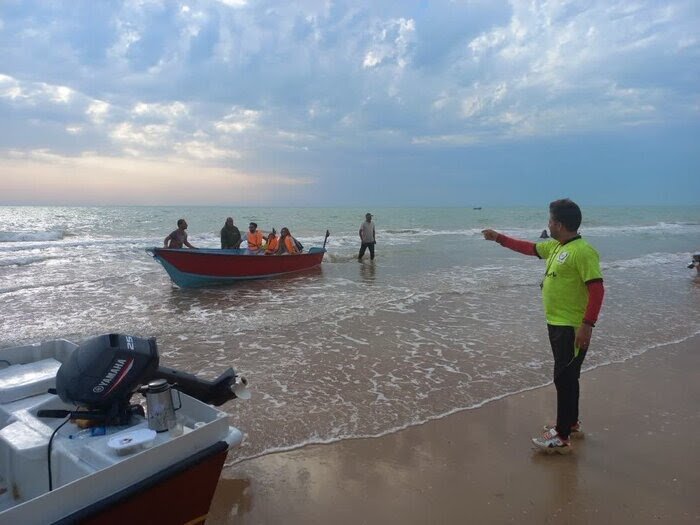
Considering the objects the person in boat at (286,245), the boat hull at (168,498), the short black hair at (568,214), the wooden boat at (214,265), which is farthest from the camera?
the person in boat at (286,245)

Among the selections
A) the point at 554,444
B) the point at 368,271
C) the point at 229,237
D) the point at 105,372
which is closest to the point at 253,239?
the point at 229,237

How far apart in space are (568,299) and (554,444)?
3.95ft

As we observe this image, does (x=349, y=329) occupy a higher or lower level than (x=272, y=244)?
lower

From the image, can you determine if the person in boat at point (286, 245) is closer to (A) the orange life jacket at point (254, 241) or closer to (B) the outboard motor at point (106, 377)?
(A) the orange life jacket at point (254, 241)

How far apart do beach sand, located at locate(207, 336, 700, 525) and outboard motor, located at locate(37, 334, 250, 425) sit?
1093 millimetres

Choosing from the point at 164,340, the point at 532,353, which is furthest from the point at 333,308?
the point at 532,353

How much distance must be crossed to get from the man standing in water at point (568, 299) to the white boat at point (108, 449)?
243 centimetres

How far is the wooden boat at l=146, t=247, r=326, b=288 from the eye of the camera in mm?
11719

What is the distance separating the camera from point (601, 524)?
9.78 feet

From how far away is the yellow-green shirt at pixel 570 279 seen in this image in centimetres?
334

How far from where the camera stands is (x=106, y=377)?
260cm

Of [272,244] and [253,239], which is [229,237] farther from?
[272,244]

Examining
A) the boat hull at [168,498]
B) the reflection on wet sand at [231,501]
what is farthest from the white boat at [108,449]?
the reflection on wet sand at [231,501]

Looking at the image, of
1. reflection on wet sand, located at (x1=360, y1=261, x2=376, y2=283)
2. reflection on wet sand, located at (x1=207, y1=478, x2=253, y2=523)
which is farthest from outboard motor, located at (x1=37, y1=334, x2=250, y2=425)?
reflection on wet sand, located at (x1=360, y1=261, x2=376, y2=283)
